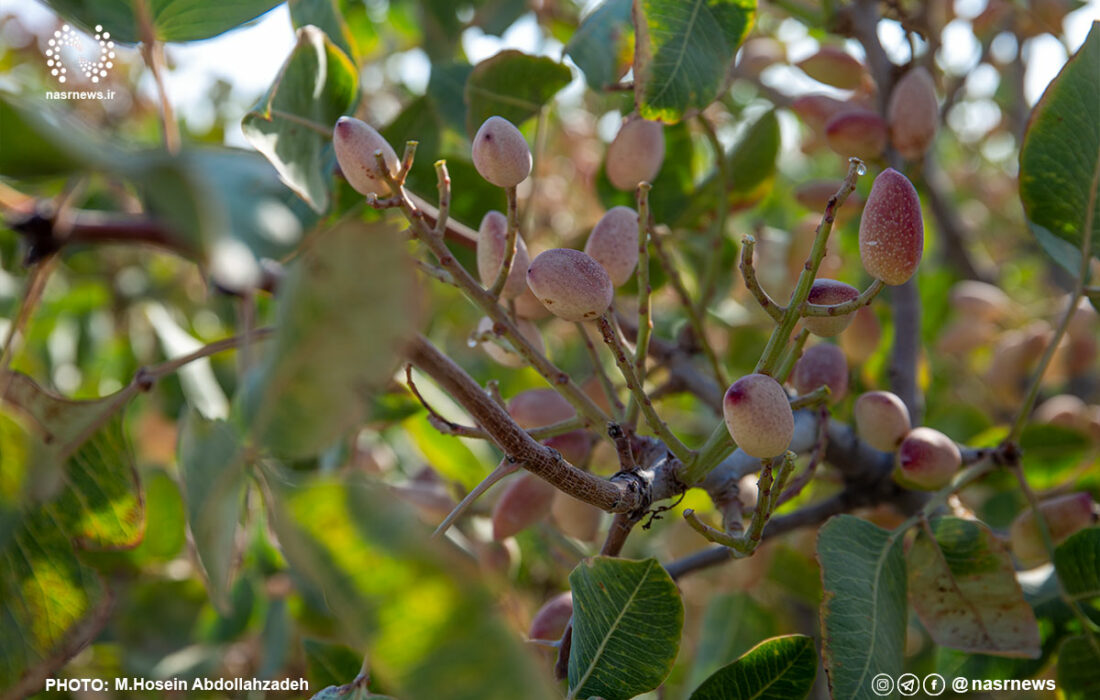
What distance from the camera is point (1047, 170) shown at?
2.02ft

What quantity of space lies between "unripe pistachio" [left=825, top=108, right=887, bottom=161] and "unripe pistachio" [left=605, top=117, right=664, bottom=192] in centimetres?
16

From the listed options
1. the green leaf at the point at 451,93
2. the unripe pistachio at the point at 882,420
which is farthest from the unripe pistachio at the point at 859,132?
the green leaf at the point at 451,93

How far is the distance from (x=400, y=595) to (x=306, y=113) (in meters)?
0.40

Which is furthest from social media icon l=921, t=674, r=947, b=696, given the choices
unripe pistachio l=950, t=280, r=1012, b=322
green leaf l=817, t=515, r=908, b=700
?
unripe pistachio l=950, t=280, r=1012, b=322

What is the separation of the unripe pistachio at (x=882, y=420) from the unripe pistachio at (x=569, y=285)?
0.25m

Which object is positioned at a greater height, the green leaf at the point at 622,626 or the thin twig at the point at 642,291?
the thin twig at the point at 642,291

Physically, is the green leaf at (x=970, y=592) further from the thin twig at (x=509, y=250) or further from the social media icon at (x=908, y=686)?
the thin twig at (x=509, y=250)

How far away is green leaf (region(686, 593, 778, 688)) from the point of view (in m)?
0.88

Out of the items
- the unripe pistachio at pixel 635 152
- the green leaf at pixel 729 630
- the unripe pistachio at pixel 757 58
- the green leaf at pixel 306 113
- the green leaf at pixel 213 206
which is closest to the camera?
the green leaf at pixel 213 206

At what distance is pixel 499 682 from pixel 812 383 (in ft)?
1.27

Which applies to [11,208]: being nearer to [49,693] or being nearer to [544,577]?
[49,693]

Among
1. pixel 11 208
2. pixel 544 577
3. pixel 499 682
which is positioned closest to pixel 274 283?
pixel 11 208

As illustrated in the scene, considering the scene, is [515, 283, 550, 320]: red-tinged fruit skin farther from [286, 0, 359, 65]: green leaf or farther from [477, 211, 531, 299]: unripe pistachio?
[286, 0, 359, 65]: green leaf

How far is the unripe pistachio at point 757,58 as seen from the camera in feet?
3.34
